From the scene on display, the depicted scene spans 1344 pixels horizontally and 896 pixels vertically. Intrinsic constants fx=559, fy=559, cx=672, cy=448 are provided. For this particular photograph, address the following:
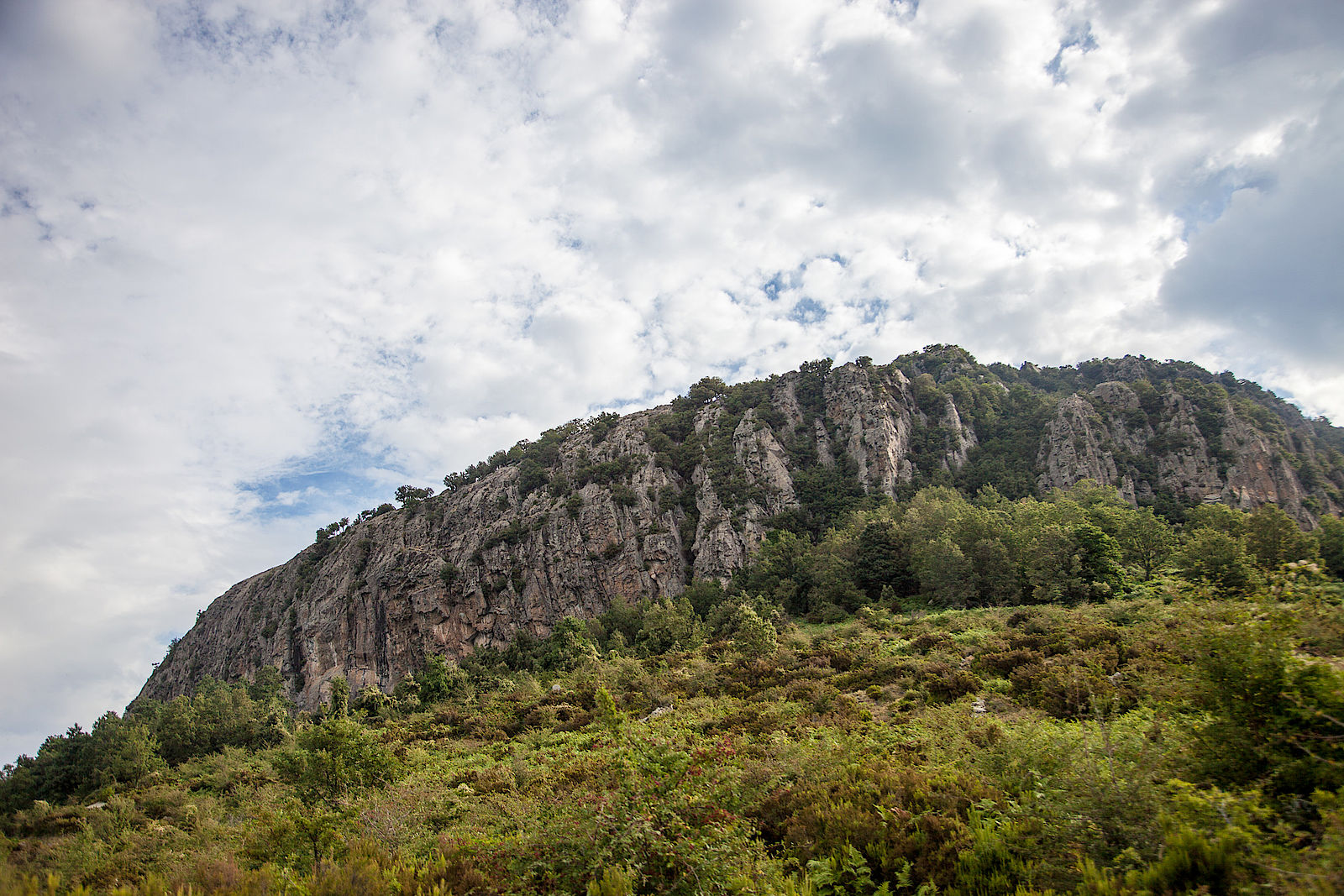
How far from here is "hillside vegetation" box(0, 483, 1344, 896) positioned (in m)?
6.21

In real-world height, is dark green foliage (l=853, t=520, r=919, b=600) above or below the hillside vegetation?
above

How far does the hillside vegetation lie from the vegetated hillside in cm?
3572

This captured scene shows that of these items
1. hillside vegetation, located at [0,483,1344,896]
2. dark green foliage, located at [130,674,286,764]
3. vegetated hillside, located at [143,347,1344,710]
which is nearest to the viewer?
hillside vegetation, located at [0,483,1344,896]

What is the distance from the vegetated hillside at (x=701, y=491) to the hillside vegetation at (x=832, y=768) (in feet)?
117

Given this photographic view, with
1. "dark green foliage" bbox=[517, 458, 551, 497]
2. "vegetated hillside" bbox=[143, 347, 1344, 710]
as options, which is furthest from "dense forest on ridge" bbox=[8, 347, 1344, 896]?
"dark green foliage" bbox=[517, 458, 551, 497]

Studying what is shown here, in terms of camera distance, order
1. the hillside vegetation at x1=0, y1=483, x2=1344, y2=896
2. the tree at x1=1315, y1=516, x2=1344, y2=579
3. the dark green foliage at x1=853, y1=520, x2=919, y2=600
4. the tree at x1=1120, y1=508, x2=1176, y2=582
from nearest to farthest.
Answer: the hillside vegetation at x1=0, y1=483, x2=1344, y2=896 < the tree at x1=1315, y1=516, x2=1344, y2=579 < the tree at x1=1120, y1=508, x2=1176, y2=582 < the dark green foliage at x1=853, y1=520, x2=919, y2=600

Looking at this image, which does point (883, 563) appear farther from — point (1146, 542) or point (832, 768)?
point (832, 768)

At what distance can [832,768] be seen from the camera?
434 inches

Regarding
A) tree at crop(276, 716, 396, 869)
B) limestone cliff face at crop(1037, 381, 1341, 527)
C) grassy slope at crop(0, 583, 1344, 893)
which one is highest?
limestone cliff face at crop(1037, 381, 1341, 527)

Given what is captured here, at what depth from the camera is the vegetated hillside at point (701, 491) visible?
6881 cm

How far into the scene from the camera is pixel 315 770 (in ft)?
48.8

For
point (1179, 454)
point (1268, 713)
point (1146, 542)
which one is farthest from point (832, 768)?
point (1179, 454)

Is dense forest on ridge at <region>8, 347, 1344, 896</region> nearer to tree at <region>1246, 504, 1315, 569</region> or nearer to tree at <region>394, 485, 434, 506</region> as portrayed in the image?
tree at <region>1246, 504, 1315, 569</region>

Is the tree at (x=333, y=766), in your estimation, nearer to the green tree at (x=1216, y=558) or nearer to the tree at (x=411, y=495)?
the green tree at (x=1216, y=558)
